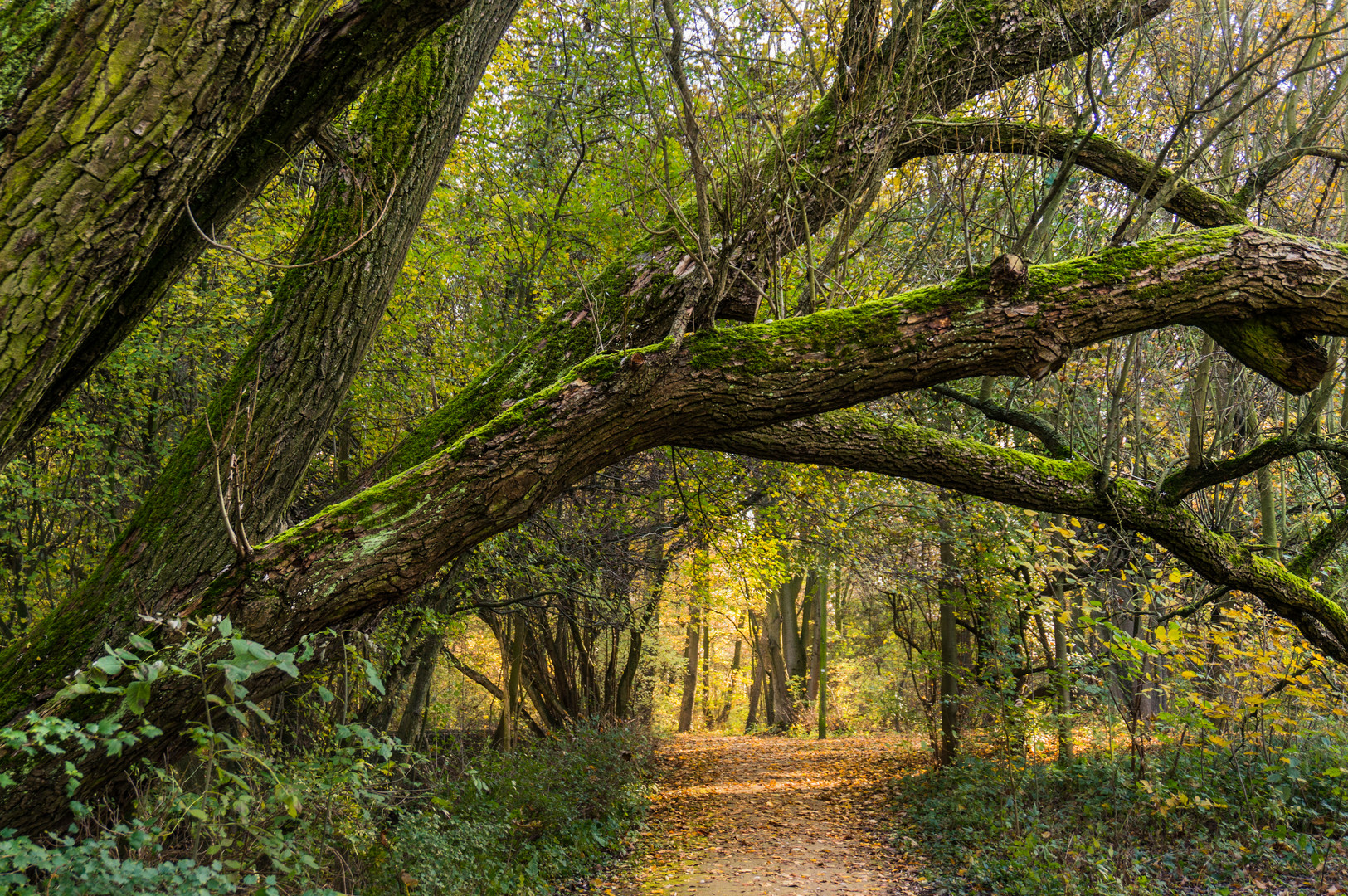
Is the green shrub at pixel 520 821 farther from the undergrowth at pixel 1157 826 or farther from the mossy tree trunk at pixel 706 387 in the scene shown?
the undergrowth at pixel 1157 826

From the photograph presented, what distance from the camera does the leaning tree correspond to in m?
2.01

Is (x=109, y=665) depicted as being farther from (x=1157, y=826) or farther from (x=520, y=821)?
(x=1157, y=826)

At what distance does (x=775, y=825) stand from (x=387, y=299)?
7.77 meters

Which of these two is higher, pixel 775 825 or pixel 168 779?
pixel 168 779

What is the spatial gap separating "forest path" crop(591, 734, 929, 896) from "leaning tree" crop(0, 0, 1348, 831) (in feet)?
14.2

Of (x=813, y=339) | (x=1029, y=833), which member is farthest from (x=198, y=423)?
(x=1029, y=833)

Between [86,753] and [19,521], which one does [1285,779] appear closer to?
[86,753]

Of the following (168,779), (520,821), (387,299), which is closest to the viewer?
(168,779)

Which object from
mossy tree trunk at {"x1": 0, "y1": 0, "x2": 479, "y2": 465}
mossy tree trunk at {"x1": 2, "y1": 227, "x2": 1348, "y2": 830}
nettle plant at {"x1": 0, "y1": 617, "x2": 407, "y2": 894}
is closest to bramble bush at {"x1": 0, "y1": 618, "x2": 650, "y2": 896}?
nettle plant at {"x1": 0, "y1": 617, "x2": 407, "y2": 894}

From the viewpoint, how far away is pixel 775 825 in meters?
8.88

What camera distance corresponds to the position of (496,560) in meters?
6.99

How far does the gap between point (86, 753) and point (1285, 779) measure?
26.7 ft

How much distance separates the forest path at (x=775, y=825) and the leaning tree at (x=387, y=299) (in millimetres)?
4314

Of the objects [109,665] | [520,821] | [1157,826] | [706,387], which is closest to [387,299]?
[706,387]
